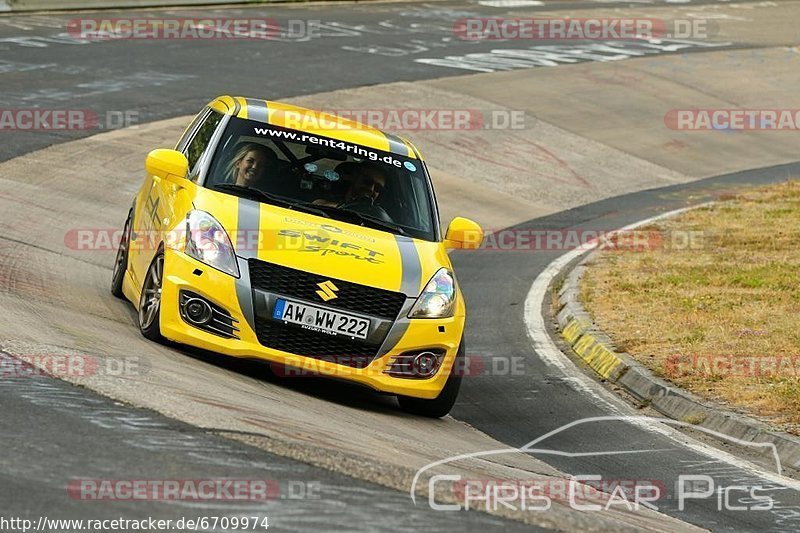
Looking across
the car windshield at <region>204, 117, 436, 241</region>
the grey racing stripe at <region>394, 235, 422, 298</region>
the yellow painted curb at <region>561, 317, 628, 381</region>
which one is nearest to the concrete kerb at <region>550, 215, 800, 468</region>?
the yellow painted curb at <region>561, 317, 628, 381</region>

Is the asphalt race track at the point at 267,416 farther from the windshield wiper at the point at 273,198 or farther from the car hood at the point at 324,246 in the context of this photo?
the windshield wiper at the point at 273,198

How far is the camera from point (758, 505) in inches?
310

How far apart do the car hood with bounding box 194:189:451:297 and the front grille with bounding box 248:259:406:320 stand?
0.13 feet

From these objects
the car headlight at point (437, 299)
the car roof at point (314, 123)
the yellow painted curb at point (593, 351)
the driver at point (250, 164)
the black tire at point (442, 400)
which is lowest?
the yellow painted curb at point (593, 351)

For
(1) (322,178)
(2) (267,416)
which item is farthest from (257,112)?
(2) (267,416)

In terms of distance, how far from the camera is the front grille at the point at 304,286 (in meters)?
8.59

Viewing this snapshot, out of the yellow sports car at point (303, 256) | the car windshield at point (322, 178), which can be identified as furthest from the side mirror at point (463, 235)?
the car windshield at point (322, 178)

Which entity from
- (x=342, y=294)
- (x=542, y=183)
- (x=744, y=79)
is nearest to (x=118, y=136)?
(x=542, y=183)

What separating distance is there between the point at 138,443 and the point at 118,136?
43.5 feet

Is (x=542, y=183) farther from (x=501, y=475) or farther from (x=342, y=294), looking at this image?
(x=501, y=475)

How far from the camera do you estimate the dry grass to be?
10.5m

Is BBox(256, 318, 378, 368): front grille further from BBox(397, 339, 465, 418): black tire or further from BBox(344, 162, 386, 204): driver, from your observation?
BBox(344, 162, 386, 204): driver

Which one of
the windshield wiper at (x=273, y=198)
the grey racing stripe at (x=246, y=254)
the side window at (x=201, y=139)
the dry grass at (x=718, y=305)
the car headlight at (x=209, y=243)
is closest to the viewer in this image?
the grey racing stripe at (x=246, y=254)

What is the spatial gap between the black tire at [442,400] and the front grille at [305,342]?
704 millimetres
